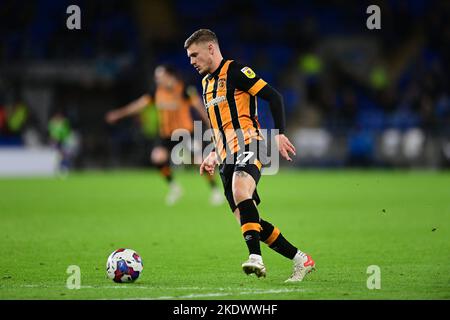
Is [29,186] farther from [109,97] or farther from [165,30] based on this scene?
[165,30]

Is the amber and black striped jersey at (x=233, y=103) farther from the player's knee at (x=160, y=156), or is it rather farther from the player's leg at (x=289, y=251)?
the player's knee at (x=160, y=156)

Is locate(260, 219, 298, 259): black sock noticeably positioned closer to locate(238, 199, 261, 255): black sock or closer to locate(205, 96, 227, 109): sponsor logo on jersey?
locate(238, 199, 261, 255): black sock

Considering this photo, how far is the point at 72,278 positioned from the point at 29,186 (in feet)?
49.2

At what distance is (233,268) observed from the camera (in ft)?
29.1

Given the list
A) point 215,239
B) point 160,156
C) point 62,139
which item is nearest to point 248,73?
point 215,239

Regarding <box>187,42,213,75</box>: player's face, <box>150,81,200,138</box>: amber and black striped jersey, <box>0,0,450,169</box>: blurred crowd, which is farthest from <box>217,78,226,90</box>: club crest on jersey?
<box>0,0,450,169</box>: blurred crowd

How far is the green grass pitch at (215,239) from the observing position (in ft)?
24.6

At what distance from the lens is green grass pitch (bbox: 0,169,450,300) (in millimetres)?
7492

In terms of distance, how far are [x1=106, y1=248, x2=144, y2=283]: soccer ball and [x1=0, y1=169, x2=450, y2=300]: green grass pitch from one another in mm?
88

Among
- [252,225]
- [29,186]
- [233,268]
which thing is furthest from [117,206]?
[252,225]

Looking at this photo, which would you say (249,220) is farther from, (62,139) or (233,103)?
(62,139)

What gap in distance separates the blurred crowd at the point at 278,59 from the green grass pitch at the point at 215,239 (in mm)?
8080

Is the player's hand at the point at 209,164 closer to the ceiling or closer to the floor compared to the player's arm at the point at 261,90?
closer to the floor

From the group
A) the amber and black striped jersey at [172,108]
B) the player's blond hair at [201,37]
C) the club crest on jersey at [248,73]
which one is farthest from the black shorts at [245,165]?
the amber and black striped jersey at [172,108]
